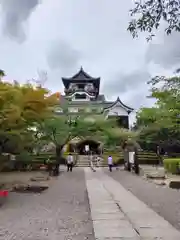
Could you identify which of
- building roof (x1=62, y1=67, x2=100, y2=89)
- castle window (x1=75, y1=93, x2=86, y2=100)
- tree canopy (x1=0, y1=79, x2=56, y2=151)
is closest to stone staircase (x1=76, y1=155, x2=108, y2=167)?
tree canopy (x1=0, y1=79, x2=56, y2=151)

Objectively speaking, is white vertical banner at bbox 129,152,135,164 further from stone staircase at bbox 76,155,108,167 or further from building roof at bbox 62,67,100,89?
building roof at bbox 62,67,100,89

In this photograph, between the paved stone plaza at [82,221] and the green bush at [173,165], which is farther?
the green bush at [173,165]

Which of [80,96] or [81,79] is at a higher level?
[81,79]

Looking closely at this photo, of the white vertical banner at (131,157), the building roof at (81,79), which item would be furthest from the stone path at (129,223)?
the building roof at (81,79)

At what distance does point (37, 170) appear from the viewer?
2695cm

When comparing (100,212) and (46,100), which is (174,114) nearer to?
(46,100)

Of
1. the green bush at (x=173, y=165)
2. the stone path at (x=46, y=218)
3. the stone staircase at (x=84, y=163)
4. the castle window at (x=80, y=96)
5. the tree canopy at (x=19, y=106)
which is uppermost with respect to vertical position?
the castle window at (x=80, y=96)

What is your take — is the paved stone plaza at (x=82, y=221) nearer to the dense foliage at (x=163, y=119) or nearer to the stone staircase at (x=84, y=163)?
the dense foliage at (x=163, y=119)

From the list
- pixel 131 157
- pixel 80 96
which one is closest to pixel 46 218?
pixel 131 157

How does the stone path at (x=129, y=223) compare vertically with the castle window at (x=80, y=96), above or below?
below

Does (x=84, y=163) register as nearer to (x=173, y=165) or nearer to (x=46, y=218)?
(x=173, y=165)

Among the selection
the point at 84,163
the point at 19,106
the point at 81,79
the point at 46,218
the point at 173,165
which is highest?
the point at 81,79

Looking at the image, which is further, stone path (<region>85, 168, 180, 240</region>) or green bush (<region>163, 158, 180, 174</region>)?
green bush (<region>163, 158, 180, 174</region>)

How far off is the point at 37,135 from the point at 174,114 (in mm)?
11259
